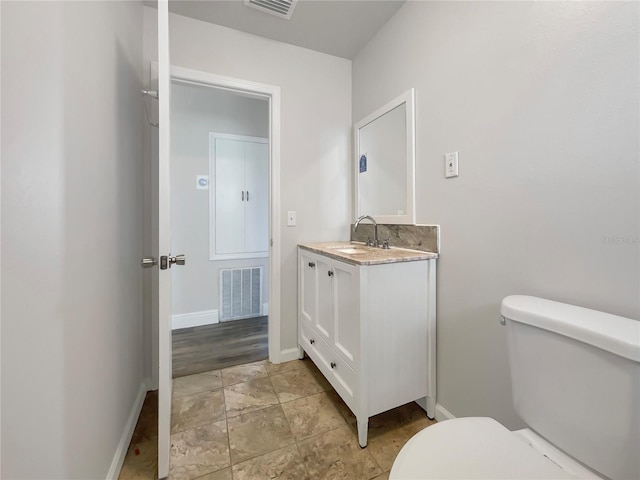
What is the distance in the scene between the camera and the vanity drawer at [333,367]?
125cm

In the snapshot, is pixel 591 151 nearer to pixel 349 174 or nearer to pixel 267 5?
pixel 349 174

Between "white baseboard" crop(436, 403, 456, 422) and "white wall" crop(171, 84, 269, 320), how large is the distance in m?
2.13

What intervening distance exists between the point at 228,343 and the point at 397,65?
96.1 inches

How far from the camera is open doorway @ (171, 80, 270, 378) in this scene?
8.04 feet

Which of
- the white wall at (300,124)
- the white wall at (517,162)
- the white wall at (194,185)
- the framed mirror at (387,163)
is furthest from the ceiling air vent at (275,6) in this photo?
the white wall at (194,185)

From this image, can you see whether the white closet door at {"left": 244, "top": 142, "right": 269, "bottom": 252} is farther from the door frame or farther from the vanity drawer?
the vanity drawer

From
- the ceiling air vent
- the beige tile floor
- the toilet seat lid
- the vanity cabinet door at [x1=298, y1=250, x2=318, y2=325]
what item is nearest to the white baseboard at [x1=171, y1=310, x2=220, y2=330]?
the beige tile floor

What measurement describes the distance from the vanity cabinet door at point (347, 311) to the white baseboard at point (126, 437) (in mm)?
1021

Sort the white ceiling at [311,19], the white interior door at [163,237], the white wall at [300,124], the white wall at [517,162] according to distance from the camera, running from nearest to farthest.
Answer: the white wall at [517,162] → the white interior door at [163,237] → the white ceiling at [311,19] → the white wall at [300,124]

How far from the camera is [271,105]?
1.91 meters

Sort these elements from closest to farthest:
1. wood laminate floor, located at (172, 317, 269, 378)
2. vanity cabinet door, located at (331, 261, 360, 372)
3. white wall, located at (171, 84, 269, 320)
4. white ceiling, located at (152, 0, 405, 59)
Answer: vanity cabinet door, located at (331, 261, 360, 372) < white ceiling, located at (152, 0, 405, 59) < wood laminate floor, located at (172, 317, 269, 378) < white wall, located at (171, 84, 269, 320)

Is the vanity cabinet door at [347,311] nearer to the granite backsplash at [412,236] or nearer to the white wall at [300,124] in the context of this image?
the granite backsplash at [412,236]

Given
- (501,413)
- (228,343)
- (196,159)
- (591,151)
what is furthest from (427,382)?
(196,159)

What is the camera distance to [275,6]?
159 cm
